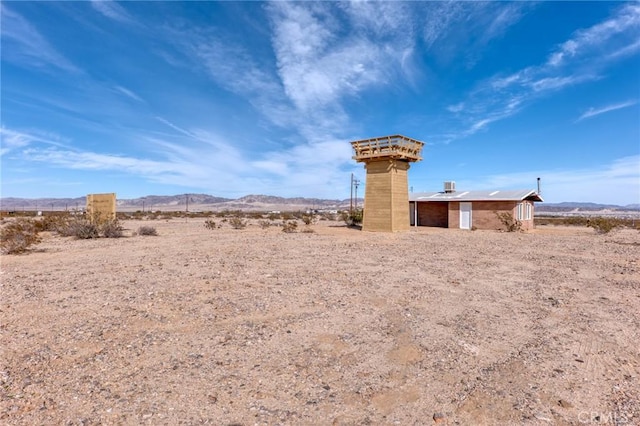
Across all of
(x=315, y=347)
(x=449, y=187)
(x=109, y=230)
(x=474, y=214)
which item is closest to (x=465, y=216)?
(x=474, y=214)

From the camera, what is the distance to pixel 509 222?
24.8 metres

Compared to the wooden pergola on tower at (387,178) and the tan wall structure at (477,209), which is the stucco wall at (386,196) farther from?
the tan wall structure at (477,209)

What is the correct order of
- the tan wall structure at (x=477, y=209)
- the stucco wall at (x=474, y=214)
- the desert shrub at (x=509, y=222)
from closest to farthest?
the desert shrub at (x=509, y=222)
the tan wall structure at (x=477, y=209)
the stucco wall at (x=474, y=214)

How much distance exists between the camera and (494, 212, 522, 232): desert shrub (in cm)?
2423

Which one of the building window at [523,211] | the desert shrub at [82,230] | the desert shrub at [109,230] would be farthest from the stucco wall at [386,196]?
the desert shrub at [82,230]

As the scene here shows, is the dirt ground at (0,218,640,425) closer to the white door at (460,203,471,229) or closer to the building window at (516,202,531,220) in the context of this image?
the building window at (516,202,531,220)

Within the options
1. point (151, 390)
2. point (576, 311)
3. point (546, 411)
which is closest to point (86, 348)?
point (151, 390)

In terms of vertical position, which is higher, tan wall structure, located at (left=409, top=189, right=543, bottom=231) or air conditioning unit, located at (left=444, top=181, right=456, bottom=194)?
air conditioning unit, located at (left=444, top=181, right=456, bottom=194)

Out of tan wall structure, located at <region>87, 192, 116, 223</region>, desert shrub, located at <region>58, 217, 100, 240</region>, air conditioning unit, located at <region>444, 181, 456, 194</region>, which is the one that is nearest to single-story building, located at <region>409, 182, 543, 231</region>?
air conditioning unit, located at <region>444, 181, 456, 194</region>

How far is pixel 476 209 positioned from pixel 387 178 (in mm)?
9536

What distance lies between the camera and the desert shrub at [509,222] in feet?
79.5

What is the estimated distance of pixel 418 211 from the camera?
30.4m

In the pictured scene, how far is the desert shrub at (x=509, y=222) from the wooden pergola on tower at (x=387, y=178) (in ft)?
24.4

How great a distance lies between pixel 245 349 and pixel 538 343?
3979mm
